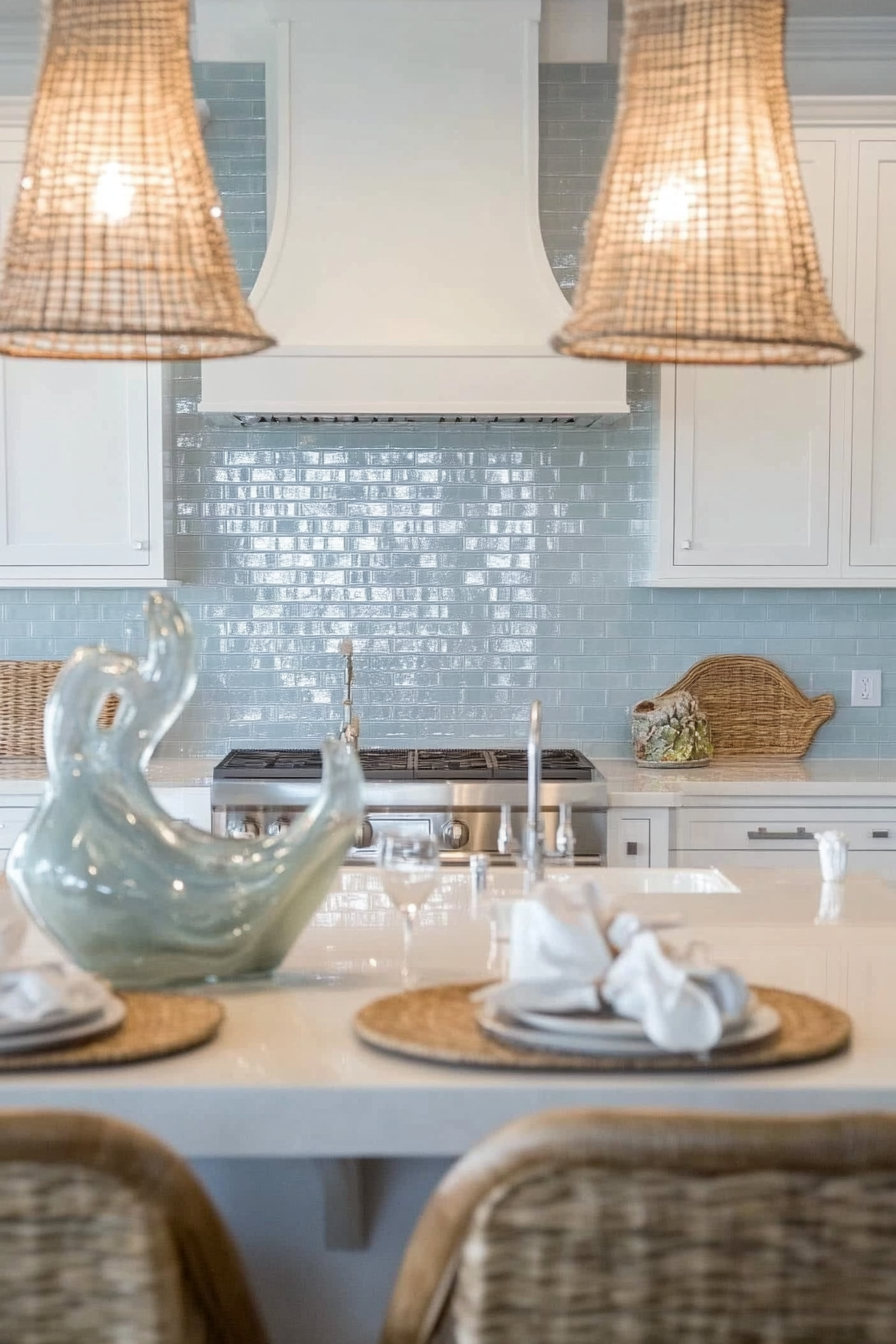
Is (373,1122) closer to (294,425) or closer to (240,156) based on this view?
(294,425)

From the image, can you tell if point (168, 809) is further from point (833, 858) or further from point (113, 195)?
point (113, 195)

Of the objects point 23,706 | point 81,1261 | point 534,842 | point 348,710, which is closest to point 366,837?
point 348,710

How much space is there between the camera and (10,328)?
1.63 m

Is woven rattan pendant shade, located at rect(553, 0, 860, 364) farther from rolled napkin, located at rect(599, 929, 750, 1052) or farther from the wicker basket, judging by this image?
the wicker basket

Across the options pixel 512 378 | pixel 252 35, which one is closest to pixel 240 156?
pixel 252 35

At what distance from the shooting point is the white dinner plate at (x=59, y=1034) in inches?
57.7

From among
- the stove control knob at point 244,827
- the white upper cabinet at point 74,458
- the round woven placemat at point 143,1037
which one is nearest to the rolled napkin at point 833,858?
the round woven placemat at point 143,1037

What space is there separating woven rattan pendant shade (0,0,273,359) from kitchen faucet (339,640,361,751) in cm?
253

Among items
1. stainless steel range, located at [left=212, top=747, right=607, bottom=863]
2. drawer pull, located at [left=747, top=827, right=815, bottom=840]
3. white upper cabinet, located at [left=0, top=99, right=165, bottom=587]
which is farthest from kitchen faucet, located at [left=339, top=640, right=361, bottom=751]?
drawer pull, located at [left=747, top=827, right=815, bottom=840]

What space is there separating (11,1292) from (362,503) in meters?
3.55

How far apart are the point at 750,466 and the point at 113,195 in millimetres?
2806

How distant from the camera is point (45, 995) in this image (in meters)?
1.51

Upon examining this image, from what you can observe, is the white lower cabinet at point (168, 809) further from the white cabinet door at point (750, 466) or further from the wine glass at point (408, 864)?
the wine glass at point (408, 864)

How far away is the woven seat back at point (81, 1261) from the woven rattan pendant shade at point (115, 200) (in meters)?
0.89
